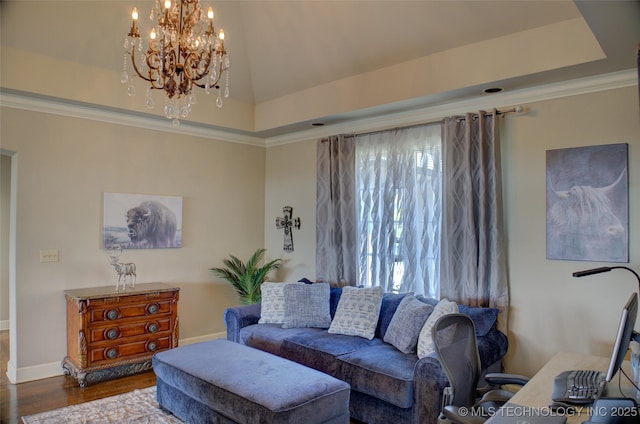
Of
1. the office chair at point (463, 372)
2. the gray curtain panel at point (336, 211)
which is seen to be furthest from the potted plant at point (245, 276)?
the office chair at point (463, 372)

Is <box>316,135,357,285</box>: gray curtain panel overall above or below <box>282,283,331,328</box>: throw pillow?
above

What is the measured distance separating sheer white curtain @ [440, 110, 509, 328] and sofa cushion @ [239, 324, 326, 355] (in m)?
1.44

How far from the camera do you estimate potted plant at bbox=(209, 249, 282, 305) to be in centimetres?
543

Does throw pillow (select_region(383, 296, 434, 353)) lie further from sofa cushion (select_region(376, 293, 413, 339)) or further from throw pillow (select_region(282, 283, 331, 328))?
throw pillow (select_region(282, 283, 331, 328))

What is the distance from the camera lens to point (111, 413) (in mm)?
3408

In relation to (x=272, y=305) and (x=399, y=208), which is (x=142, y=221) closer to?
(x=272, y=305)

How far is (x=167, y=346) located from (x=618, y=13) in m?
4.63

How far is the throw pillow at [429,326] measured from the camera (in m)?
3.30

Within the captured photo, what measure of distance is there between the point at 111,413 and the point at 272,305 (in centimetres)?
173

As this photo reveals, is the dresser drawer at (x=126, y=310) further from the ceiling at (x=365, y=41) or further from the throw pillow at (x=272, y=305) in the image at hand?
the ceiling at (x=365, y=41)

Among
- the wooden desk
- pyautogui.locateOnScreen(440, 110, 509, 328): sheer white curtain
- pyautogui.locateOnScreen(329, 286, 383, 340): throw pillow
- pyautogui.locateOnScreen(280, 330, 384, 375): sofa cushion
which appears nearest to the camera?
the wooden desk

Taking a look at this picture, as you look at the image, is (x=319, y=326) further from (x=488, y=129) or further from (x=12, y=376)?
(x=12, y=376)

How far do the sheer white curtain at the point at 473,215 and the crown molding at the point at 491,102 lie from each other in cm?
17

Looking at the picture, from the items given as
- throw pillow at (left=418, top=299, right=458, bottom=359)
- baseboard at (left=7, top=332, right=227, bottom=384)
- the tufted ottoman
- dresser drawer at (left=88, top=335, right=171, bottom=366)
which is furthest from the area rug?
throw pillow at (left=418, top=299, right=458, bottom=359)
